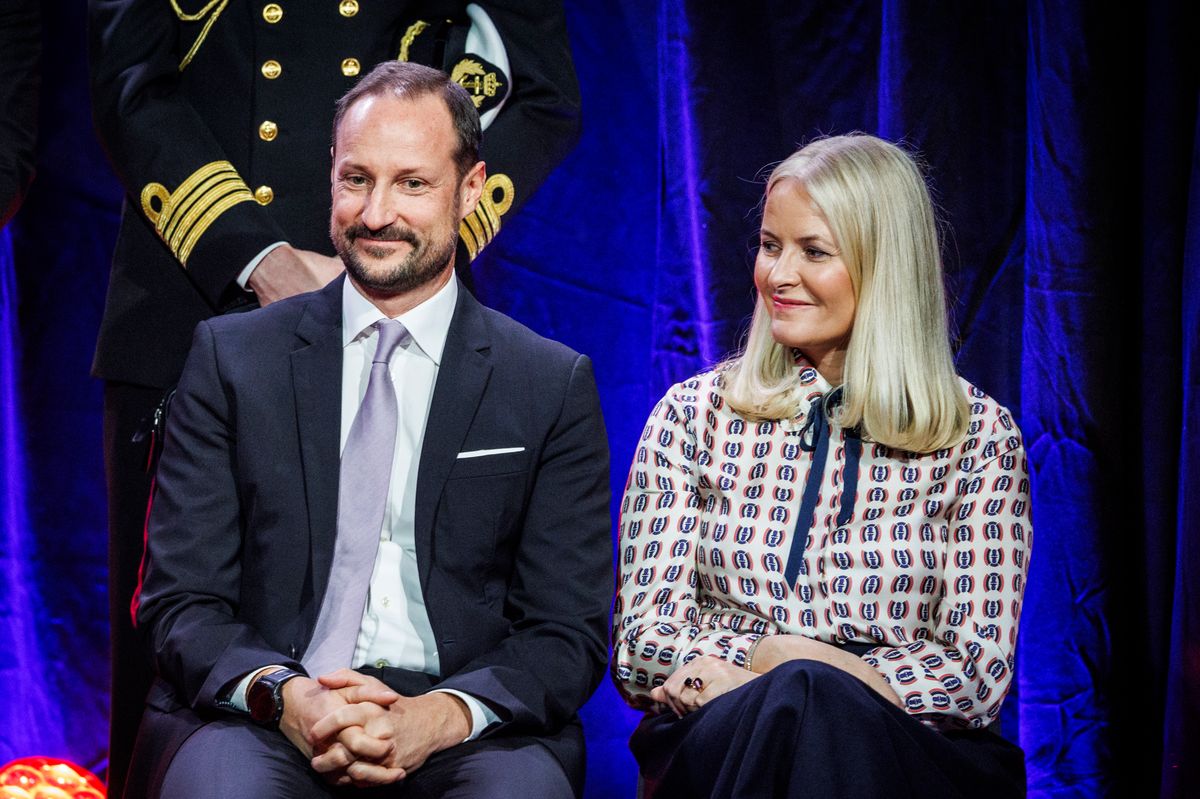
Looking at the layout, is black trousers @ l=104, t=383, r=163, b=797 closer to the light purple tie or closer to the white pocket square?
the light purple tie

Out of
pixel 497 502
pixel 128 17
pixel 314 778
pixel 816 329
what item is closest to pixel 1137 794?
pixel 816 329

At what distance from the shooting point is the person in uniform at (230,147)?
2.38 metres

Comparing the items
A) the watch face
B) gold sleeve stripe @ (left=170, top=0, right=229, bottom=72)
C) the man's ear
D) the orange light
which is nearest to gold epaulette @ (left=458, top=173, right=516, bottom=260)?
the man's ear

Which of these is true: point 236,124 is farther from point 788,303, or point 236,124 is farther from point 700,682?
point 700,682

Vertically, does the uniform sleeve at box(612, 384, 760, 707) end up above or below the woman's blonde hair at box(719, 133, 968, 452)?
below

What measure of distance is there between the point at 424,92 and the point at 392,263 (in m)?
0.27

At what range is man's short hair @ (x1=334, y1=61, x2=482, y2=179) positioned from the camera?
2162 mm

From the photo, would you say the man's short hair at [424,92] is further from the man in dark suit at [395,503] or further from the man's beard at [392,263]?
the man's beard at [392,263]

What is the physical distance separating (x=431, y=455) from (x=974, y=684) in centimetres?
88

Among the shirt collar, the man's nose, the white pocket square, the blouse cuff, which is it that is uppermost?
the man's nose

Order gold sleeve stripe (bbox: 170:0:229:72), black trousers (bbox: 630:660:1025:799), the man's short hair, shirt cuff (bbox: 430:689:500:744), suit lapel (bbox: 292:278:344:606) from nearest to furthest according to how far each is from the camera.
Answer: black trousers (bbox: 630:660:1025:799) < shirt cuff (bbox: 430:689:500:744) < suit lapel (bbox: 292:278:344:606) < the man's short hair < gold sleeve stripe (bbox: 170:0:229:72)

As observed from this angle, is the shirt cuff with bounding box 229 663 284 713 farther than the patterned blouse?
No

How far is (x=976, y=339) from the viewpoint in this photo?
2904 mm

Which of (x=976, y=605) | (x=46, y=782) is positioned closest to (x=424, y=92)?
(x=976, y=605)
